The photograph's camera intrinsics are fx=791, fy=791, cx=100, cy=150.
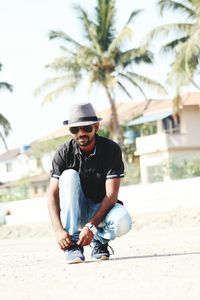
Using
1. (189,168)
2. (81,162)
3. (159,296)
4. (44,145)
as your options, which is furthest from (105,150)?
(44,145)

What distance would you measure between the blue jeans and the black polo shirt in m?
0.09

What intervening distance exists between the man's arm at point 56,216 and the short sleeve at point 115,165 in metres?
0.48

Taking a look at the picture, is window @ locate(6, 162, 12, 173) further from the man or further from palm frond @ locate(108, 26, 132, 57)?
the man

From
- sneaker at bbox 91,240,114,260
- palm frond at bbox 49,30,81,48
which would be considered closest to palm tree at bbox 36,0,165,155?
palm frond at bbox 49,30,81,48

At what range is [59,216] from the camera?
6684mm

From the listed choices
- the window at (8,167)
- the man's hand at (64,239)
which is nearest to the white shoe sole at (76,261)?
the man's hand at (64,239)

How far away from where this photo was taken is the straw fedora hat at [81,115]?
655 cm

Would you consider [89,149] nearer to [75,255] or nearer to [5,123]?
[75,255]

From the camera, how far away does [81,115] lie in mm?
6586

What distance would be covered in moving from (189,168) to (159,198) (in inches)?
331

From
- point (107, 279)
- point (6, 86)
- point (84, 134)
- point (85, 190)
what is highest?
point (6, 86)

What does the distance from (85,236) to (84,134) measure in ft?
2.81

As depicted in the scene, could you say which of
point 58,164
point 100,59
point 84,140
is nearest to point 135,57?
point 100,59

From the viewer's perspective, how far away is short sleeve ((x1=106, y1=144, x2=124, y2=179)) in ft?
21.9
